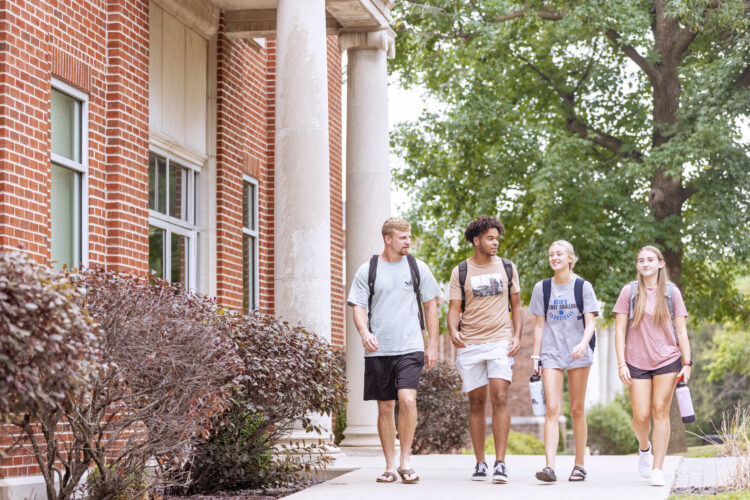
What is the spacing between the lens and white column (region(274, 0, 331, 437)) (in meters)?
10.6

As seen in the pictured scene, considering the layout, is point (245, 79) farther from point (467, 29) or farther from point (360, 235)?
point (467, 29)

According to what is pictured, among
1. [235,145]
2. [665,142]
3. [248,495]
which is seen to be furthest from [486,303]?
[665,142]

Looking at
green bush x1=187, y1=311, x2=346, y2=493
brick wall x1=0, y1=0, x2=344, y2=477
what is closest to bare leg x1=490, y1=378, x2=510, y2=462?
green bush x1=187, y1=311, x2=346, y2=493

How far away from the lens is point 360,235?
1297 centimetres

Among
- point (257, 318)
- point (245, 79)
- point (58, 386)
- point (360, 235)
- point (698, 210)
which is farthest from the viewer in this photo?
point (698, 210)

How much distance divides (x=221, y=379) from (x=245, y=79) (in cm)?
727

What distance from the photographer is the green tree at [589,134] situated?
19391mm

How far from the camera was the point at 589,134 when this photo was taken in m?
21.2

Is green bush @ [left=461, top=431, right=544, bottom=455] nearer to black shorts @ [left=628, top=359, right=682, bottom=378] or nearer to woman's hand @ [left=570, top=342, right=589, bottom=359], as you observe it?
black shorts @ [left=628, top=359, right=682, bottom=378]

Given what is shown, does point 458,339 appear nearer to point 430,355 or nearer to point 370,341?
point 430,355

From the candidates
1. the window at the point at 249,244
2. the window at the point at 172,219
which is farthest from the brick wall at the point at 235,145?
the window at the point at 172,219

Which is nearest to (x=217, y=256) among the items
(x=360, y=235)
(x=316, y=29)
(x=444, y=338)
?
(x=360, y=235)

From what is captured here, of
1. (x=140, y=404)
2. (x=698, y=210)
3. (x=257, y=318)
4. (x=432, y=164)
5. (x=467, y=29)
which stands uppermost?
(x=467, y=29)

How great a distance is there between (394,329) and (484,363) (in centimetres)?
83
